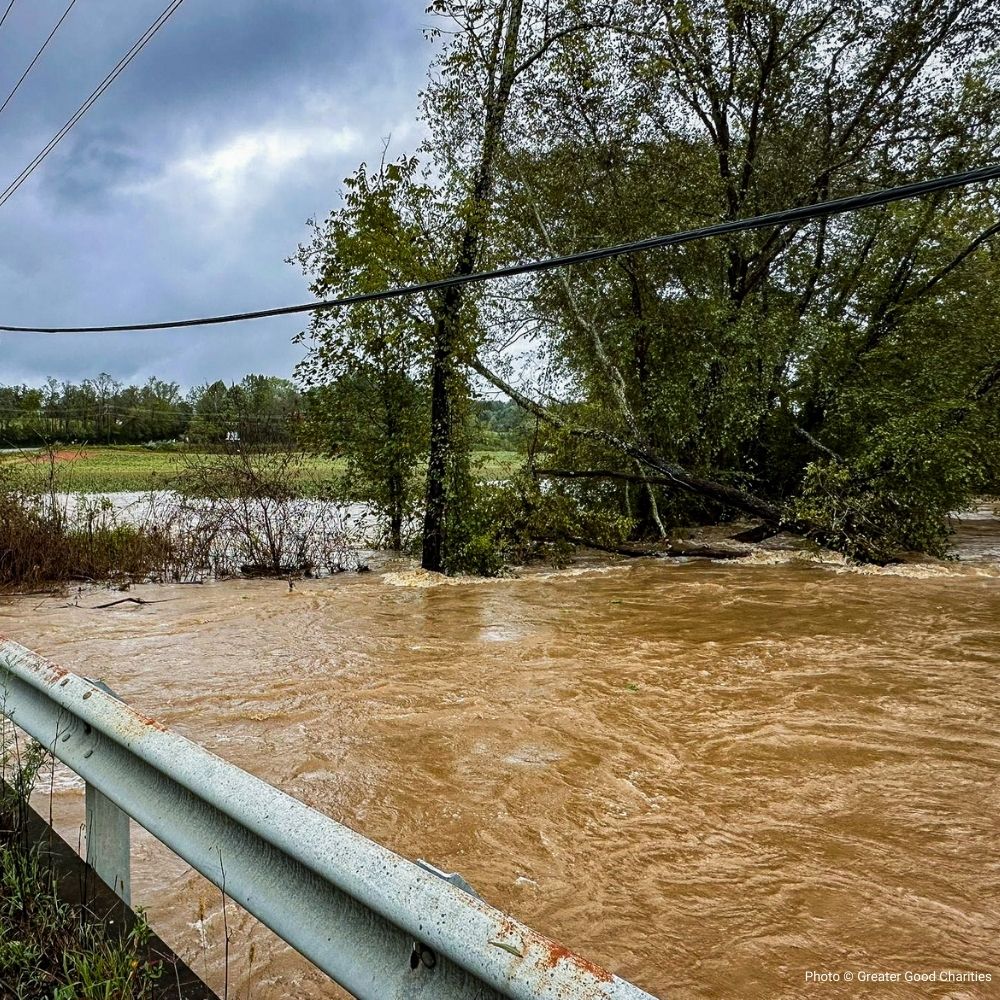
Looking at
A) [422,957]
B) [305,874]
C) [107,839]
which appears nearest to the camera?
[422,957]

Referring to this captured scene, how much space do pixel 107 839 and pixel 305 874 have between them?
885mm

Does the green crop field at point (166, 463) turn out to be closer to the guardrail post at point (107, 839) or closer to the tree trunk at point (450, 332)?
the tree trunk at point (450, 332)

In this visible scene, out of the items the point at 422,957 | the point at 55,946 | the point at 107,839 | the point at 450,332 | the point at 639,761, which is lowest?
the point at 639,761

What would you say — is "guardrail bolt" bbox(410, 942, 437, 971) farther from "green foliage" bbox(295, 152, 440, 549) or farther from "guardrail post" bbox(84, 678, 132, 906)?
"green foliage" bbox(295, 152, 440, 549)

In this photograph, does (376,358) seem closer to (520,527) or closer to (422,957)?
(520,527)

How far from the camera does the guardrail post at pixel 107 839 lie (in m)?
1.91

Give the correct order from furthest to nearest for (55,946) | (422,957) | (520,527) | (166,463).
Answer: (166,463)
(520,527)
(55,946)
(422,957)

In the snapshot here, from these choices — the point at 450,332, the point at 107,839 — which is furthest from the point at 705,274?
the point at 107,839

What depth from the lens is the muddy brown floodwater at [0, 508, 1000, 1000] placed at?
2.62m

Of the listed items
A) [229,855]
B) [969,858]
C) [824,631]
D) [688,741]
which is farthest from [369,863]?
[824,631]

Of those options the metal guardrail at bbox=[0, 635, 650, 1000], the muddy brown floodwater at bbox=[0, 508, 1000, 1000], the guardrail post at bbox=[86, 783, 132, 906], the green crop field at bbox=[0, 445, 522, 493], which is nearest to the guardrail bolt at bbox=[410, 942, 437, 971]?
the metal guardrail at bbox=[0, 635, 650, 1000]

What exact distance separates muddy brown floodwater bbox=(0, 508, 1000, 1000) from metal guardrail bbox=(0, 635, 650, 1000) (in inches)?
36.7

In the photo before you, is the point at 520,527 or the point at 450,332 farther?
the point at 520,527

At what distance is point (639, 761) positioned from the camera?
418 cm
